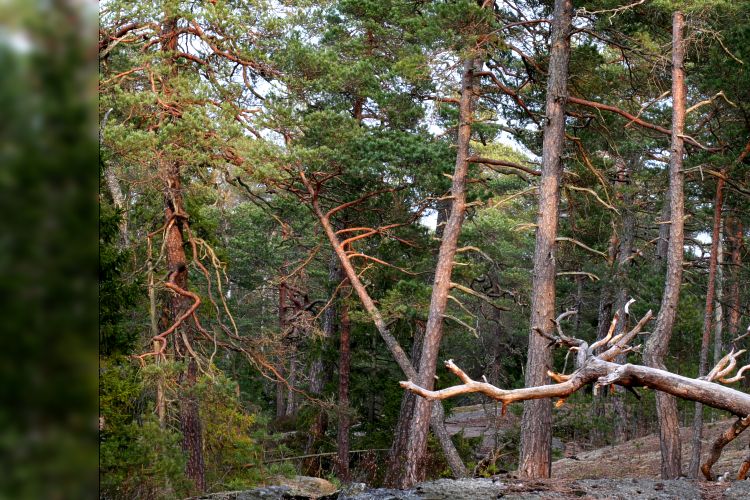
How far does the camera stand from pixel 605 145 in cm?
1355

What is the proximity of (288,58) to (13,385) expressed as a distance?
12.4 meters

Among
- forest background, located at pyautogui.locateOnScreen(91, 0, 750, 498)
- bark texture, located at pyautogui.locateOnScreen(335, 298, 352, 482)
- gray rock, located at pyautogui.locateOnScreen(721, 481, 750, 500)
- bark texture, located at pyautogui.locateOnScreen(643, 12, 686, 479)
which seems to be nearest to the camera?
gray rock, located at pyautogui.locateOnScreen(721, 481, 750, 500)

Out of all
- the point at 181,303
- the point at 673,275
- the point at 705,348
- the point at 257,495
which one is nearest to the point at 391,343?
the point at 181,303

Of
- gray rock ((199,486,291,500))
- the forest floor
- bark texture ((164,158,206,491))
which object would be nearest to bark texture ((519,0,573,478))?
the forest floor

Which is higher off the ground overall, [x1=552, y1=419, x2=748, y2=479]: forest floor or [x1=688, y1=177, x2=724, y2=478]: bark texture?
[x1=688, y1=177, x2=724, y2=478]: bark texture

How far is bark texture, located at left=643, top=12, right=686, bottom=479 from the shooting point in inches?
412

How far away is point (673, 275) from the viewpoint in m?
10.5

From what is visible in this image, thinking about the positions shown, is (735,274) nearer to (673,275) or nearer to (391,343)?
(673,275)

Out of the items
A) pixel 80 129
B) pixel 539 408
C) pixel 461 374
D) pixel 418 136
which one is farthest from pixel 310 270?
pixel 80 129

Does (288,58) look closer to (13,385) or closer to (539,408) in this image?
(539,408)

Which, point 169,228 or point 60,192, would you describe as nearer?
point 60,192

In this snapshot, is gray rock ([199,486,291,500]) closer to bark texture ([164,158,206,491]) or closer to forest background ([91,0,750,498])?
forest background ([91,0,750,498])

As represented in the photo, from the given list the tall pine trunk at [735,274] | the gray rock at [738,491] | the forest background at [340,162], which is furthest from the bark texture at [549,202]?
the tall pine trunk at [735,274]

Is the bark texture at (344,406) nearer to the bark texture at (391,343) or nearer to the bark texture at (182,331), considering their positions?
the bark texture at (391,343)
